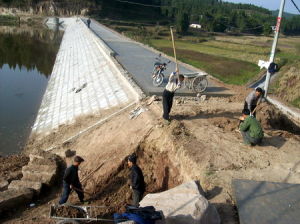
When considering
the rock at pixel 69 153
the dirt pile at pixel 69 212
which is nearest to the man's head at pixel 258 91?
the dirt pile at pixel 69 212

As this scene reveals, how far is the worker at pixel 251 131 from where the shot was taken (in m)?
9.19

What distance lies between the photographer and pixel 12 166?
11.4 m

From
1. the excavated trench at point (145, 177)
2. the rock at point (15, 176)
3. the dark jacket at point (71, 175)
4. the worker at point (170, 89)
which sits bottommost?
the rock at point (15, 176)

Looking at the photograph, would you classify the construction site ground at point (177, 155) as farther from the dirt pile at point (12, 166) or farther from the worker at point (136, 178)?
the dirt pile at point (12, 166)

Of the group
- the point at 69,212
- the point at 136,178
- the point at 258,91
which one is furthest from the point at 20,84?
the point at 136,178

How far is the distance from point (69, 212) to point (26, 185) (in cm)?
286

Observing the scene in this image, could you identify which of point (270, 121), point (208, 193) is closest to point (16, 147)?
point (208, 193)

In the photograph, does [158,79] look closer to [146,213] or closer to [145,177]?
[145,177]

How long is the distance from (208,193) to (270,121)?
688 cm

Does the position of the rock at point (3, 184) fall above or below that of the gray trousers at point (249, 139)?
below

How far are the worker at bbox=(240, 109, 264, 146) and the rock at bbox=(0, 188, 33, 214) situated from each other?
6632mm

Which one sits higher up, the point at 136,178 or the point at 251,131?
the point at 251,131

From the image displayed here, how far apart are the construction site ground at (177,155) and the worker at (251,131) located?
221 millimetres

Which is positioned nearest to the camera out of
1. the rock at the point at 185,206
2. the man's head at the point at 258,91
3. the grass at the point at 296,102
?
the rock at the point at 185,206
